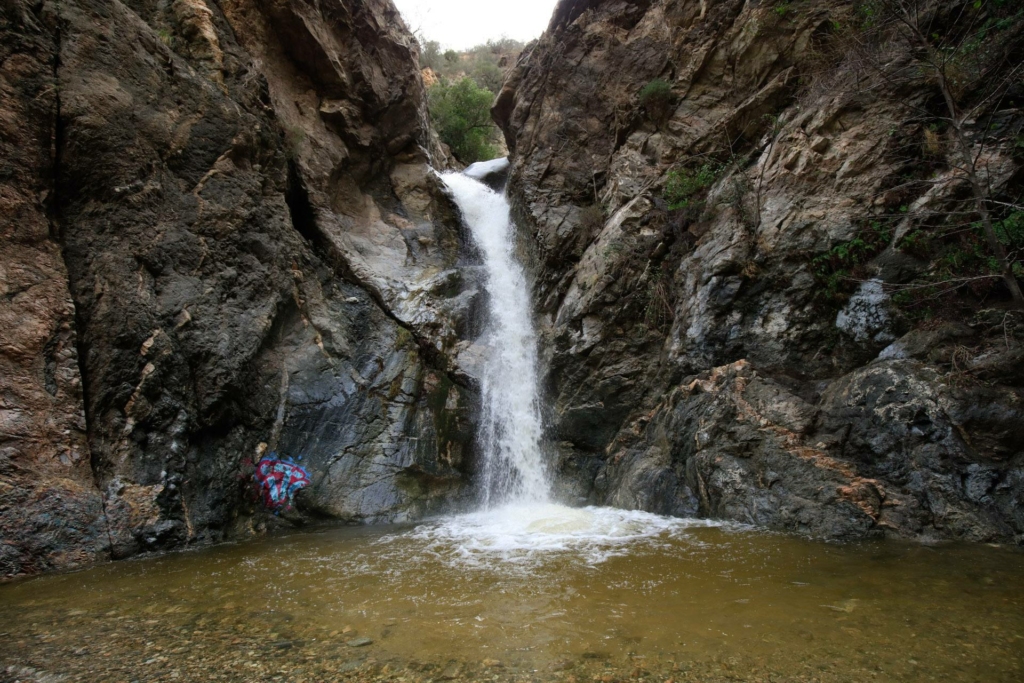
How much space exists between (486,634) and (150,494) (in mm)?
6214

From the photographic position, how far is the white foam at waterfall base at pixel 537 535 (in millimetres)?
6359

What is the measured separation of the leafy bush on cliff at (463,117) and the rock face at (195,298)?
14003 millimetres

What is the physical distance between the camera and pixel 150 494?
7.50 meters

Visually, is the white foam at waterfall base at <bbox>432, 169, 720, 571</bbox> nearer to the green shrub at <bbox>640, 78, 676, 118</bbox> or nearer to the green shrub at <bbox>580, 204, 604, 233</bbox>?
the green shrub at <bbox>580, 204, 604, 233</bbox>

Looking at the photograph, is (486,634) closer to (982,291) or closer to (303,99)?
(982,291)

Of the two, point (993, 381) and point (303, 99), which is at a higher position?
point (303, 99)

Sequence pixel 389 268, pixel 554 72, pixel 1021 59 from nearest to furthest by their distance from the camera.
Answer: pixel 1021 59 → pixel 389 268 → pixel 554 72

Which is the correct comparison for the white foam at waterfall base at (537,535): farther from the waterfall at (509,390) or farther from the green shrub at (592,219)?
the green shrub at (592,219)

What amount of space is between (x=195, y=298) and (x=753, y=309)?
33.1 ft

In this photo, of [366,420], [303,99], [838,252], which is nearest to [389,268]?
[366,420]

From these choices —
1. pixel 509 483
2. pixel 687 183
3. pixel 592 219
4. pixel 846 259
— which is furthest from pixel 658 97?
pixel 509 483

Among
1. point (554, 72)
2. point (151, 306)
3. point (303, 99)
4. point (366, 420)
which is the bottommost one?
point (366, 420)

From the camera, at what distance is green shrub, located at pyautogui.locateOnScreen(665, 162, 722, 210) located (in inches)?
447

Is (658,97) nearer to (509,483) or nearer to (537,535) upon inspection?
(509,483)
